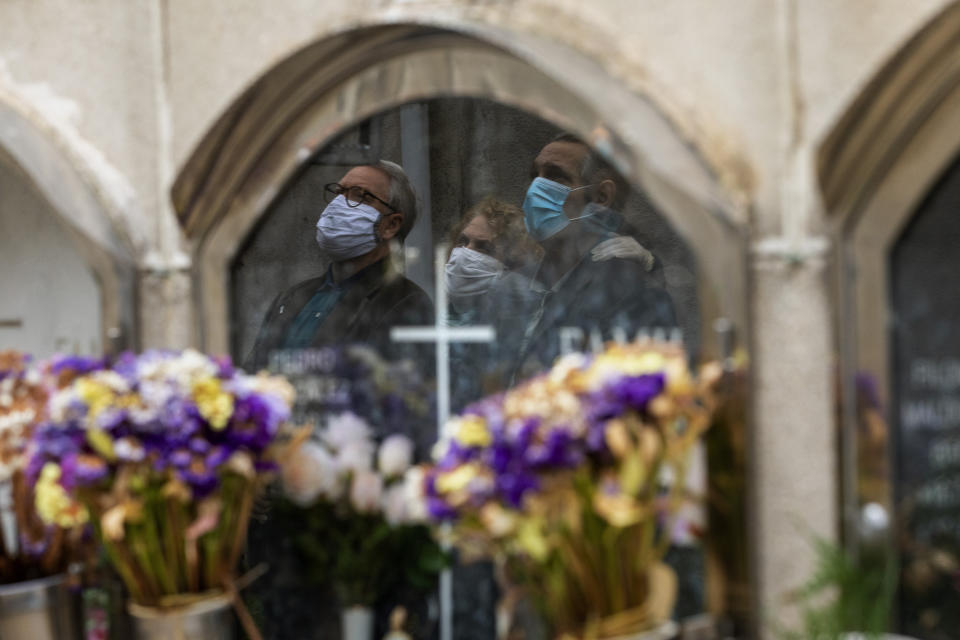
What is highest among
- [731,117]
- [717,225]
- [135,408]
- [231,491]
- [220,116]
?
[220,116]

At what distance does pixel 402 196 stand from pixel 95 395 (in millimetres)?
1026

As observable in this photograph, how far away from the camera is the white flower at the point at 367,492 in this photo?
9.46 ft

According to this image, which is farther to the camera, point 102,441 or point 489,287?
point 489,287

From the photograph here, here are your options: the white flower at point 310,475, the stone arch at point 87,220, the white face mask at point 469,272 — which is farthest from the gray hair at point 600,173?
the stone arch at point 87,220

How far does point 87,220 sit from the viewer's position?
11.1ft

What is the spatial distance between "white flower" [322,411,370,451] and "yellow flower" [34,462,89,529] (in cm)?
62

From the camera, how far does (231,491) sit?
280cm

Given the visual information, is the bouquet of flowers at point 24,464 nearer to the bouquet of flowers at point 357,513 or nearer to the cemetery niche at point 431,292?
the cemetery niche at point 431,292

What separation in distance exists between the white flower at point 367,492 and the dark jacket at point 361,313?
0.31 meters

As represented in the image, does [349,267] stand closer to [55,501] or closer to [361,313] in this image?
[361,313]

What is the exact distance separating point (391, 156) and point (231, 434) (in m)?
0.89

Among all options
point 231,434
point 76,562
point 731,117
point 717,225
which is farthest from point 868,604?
point 76,562

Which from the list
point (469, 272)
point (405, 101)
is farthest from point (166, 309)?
point (405, 101)

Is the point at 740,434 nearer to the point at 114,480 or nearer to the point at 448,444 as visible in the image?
the point at 448,444
